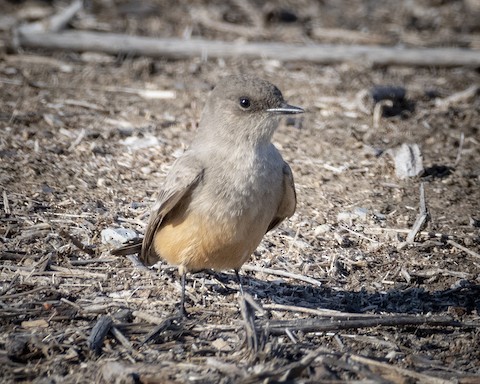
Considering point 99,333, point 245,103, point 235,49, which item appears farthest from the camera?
point 235,49

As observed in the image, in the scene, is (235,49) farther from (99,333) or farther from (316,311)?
(99,333)

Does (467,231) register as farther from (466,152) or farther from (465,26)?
(465,26)

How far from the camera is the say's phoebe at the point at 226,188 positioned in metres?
5.68

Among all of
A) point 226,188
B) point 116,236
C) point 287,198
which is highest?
point 226,188

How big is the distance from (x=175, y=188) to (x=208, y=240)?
466mm

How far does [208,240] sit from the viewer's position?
18.7 ft

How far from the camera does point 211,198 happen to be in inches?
223

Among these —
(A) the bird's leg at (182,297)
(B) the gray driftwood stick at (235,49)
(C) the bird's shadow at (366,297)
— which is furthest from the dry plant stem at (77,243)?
(B) the gray driftwood stick at (235,49)

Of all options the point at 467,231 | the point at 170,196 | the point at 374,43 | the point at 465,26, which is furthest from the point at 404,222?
the point at 465,26

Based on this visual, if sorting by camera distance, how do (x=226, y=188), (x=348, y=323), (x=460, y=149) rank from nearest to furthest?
(x=348, y=323)
(x=226, y=188)
(x=460, y=149)

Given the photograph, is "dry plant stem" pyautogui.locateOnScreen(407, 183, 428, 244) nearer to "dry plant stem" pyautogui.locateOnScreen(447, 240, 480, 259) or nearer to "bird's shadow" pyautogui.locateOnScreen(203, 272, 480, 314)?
"dry plant stem" pyautogui.locateOnScreen(447, 240, 480, 259)

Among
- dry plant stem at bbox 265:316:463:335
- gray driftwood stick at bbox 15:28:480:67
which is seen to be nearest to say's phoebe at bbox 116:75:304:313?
dry plant stem at bbox 265:316:463:335

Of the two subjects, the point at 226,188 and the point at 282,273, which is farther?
the point at 282,273

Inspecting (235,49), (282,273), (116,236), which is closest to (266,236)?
(282,273)
